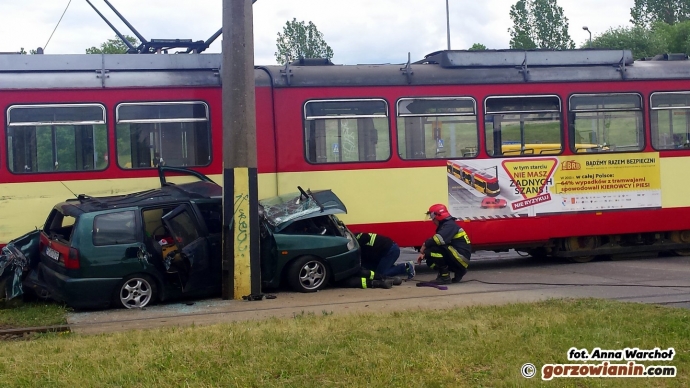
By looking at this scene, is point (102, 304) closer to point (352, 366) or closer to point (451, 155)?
point (352, 366)

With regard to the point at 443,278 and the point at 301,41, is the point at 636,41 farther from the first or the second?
the point at 443,278

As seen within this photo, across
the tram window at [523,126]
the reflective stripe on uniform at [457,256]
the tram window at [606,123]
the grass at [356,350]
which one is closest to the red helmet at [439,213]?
the reflective stripe on uniform at [457,256]

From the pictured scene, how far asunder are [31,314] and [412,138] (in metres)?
6.63

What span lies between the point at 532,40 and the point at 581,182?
50344 mm

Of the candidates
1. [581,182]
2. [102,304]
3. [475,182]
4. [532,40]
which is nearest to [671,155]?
[581,182]

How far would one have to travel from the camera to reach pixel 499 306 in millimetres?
9492

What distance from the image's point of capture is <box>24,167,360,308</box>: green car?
10.5 m

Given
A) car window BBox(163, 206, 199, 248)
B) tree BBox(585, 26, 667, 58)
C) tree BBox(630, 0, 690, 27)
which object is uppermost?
tree BBox(630, 0, 690, 27)

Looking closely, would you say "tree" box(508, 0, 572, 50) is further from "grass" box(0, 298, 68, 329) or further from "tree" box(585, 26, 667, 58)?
"grass" box(0, 298, 68, 329)

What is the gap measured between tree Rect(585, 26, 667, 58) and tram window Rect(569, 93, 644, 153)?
38.5m

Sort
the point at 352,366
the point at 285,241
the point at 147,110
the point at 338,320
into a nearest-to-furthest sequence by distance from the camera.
→ the point at 352,366, the point at 338,320, the point at 285,241, the point at 147,110

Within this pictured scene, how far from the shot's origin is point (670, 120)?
15086mm

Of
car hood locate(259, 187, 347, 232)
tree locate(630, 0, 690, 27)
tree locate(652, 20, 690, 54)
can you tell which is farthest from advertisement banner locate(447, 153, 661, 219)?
tree locate(630, 0, 690, 27)

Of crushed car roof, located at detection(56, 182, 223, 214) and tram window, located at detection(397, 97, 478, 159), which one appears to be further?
tram window, located at detection(397, 97, 478, 159)
